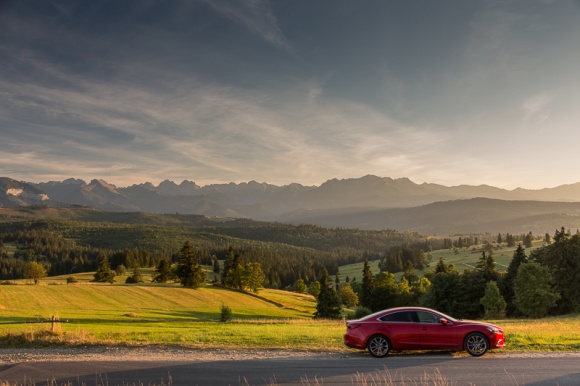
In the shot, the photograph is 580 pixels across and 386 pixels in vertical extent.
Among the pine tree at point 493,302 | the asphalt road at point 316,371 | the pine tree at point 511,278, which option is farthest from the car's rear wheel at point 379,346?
the pine tree at point 511,278

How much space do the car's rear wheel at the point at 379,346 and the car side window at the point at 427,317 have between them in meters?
1.78

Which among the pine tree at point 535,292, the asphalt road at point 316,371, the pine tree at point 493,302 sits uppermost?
the asphalt road at point 316,371

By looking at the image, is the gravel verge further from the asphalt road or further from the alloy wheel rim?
the asphalt road

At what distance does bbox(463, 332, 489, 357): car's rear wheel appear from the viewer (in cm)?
1733

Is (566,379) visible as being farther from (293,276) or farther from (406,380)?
(293,276)

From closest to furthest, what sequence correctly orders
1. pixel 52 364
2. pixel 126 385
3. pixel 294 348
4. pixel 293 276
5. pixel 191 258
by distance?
1. pixel 126 385
2. pixel 52 364
3. pixel 294 348
4. pixel 191 258
5. pixel 293 276

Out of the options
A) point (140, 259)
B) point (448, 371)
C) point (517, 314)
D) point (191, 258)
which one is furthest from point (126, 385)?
point (140, 259)

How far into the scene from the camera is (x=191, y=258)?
3681 inches

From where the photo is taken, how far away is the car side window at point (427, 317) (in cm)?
1759

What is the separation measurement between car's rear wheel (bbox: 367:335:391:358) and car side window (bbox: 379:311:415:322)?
77cm

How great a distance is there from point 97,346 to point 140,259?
142 m

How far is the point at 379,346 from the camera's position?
17641mm

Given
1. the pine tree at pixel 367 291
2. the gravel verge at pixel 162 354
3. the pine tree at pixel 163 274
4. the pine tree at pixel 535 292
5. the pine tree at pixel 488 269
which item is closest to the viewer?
the gravel verge at pixel 162 354

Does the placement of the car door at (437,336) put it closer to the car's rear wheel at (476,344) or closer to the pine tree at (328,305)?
the car's rear wheel at (476,344)
